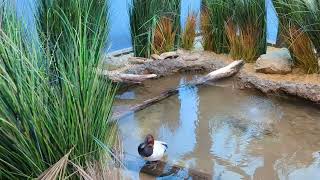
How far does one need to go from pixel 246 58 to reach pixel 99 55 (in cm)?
296

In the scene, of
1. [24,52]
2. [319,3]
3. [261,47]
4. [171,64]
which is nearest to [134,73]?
[171,64]

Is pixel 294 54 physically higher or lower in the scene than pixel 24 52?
lower

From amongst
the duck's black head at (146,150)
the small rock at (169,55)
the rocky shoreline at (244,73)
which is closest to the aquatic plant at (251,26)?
the rocky shoreline at (244,73)

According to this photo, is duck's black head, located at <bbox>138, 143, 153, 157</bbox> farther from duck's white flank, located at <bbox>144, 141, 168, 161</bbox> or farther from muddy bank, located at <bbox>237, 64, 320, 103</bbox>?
muddy bank, located at <bbox>237, 64, 320, 103</bbox>

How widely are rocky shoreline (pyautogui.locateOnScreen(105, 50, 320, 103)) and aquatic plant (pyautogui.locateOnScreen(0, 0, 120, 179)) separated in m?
2.45

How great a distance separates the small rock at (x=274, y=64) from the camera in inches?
169

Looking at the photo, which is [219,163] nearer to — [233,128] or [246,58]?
[233,128]

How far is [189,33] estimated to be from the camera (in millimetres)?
5141

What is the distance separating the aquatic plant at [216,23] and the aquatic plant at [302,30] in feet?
1.98

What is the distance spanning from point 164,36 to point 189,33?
321 millimetres

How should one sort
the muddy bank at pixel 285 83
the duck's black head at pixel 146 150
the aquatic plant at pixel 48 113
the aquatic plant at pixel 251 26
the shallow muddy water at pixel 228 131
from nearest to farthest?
1. the aquatic plant at pixel 48 113
2. the duck's black head at pixel 146 150
3. the shallow muddy water at pixel 228 131
4. the muddy bank at pixel 285 83
5. the aquatic plant at pixel 251 26

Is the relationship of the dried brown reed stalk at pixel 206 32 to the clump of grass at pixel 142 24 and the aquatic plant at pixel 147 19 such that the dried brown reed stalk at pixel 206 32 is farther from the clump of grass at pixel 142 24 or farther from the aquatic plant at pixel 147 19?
the clump of grass at pixel 142 24

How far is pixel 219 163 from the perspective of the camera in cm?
297

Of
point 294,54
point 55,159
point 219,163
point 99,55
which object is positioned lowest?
point 219,163
